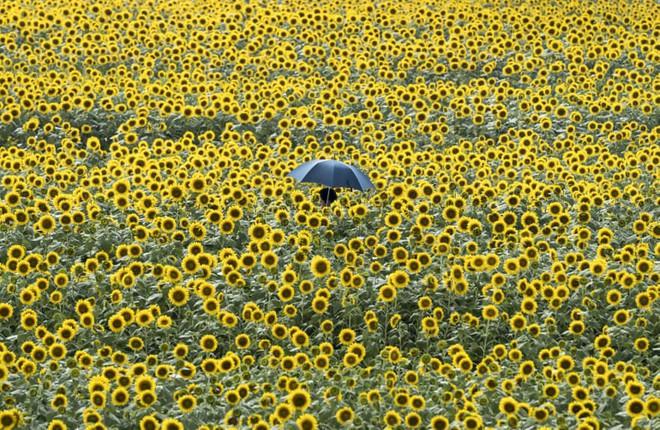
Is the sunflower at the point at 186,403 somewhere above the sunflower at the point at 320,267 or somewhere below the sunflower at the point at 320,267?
below

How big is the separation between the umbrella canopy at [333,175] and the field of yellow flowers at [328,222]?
25 centimetres

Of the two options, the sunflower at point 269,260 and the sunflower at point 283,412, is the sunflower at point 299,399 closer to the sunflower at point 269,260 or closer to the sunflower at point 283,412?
the sunflower at point 283,412

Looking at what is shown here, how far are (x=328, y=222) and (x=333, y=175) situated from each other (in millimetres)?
540

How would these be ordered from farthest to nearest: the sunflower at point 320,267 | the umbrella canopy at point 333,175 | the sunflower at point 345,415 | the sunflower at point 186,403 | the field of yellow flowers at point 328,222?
the umbrella canopy at point 333,175 → the sunflower at point 320,267 → the field of yellow flowers at point 328,222 → the sunflower at point 186,403 → the sunflower at point 345,415

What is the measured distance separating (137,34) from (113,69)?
2.24 meters

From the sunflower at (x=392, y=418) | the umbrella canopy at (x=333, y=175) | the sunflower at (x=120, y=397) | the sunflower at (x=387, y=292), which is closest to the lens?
the sunflower at (x=392, y=418)

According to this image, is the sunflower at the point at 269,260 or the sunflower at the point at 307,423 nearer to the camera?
the sunflower at the point at 307,423

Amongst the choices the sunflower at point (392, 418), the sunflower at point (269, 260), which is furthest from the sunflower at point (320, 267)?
the sunflower at point (392, 418)

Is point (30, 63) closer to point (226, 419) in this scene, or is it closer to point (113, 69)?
point (113, 69)

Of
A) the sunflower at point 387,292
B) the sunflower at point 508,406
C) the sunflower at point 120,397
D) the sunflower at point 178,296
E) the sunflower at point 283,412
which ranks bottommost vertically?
Result: the sunflower at point 120,397

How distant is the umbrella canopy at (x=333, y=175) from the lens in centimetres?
1129

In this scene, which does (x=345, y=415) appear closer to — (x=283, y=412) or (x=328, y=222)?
(x=283, y=412)

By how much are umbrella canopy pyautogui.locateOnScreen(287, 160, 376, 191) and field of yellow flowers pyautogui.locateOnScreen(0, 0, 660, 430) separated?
25cm

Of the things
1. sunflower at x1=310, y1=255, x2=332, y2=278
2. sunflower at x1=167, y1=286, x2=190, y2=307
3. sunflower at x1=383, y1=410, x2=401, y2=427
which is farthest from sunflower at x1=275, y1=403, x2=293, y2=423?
sunflower at x1=310, y1=255, x2=332, y2=278
